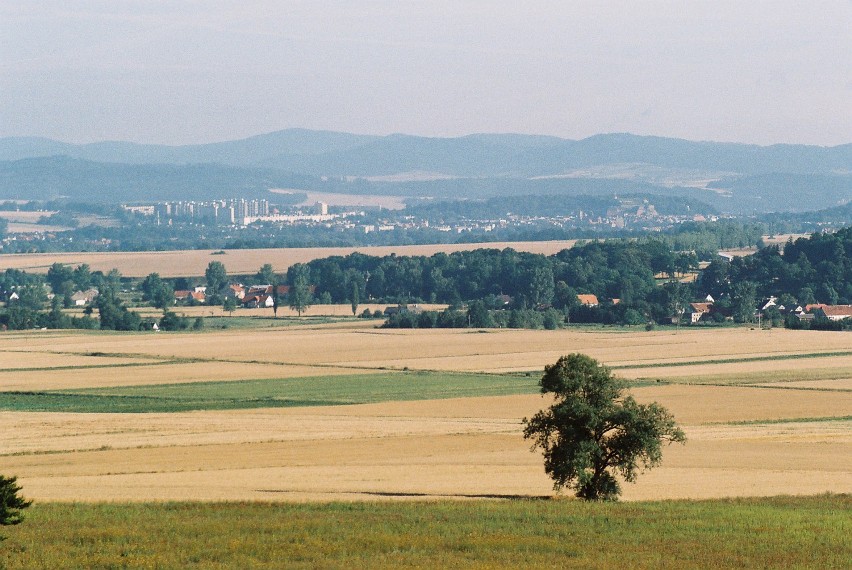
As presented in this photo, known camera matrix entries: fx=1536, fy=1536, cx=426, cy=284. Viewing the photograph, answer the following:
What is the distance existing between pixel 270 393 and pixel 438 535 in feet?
120

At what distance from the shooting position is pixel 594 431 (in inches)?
1494

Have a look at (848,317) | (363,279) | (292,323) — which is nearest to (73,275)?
(363,279)

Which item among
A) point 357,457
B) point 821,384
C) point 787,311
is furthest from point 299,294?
point 357,457

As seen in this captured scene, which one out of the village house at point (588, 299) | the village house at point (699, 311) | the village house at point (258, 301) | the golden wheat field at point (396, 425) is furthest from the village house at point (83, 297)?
the village house at point (699, 311)

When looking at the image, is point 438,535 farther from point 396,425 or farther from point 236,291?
point 236,291

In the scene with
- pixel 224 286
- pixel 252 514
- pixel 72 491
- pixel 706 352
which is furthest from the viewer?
pixel 224 286

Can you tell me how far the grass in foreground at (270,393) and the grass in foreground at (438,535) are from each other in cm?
2748

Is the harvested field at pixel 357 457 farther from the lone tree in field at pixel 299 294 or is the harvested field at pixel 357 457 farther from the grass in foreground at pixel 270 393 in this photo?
the lone tree in field at pixel 299 294

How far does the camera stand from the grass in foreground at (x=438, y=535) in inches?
1086

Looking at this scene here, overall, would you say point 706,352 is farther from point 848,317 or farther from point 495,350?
point 848,317

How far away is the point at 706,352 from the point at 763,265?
59.0 meters

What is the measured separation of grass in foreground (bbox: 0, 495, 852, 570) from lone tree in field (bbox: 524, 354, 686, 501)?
227cm

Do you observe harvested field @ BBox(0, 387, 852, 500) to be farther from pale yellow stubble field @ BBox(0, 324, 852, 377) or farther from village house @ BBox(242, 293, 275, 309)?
village house @ BBox(242, 293, 275, 309)

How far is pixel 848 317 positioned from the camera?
114438 millimetres
